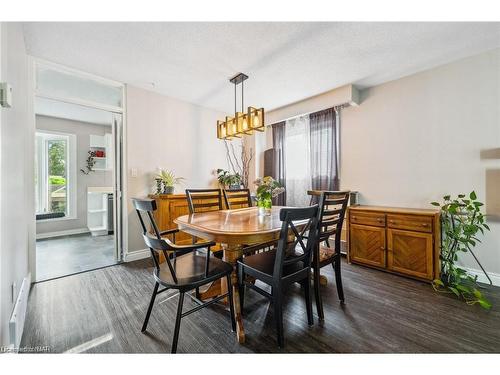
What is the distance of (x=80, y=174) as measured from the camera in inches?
190

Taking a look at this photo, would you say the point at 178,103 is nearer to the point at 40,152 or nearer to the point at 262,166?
the point at 262,166

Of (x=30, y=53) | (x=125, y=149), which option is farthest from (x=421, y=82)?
(x=30, y=53)

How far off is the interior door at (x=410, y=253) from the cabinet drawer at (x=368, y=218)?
141 mm

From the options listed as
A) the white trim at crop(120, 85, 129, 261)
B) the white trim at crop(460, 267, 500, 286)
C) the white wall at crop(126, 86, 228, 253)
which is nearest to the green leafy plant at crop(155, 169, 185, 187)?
the white wall at crop(126, 86, 228, 253)

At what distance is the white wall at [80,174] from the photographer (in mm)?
4522

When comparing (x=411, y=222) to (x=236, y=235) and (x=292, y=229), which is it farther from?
(x=236, y=235)

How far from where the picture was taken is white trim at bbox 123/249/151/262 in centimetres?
307

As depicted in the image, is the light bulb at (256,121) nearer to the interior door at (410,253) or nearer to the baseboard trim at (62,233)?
the interior door at (410,253)

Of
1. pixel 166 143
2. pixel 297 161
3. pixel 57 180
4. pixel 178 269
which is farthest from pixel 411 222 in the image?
pixel 57 180

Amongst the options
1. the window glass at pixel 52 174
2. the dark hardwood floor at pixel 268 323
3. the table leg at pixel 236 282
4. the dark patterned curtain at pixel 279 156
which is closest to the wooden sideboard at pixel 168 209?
the dark hardwood floor at pixel 268 323

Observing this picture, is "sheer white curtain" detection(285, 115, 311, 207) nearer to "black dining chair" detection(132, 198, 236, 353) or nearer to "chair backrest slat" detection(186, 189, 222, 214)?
"chair backrest slat" detection(186, 189, 222, 214)

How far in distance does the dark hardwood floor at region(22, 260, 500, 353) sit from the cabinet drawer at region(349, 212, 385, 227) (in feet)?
2.33

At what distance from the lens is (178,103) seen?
12.2 feet
